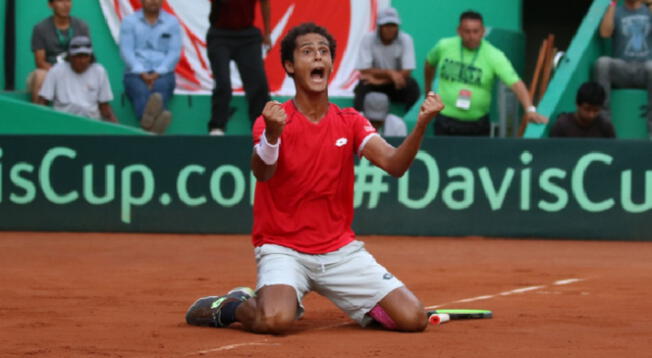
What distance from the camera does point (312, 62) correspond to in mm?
6965

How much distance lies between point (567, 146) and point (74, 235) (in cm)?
488

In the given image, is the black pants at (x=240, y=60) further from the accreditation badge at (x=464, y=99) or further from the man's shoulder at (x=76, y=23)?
the man's shoulder at (x=76, y=23)

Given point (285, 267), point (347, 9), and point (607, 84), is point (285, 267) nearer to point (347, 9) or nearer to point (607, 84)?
point (607, 84)

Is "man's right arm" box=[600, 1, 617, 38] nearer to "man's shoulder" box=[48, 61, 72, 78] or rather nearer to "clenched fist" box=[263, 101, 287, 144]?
"man's shoulder" box=[48, 61, 72, 78]

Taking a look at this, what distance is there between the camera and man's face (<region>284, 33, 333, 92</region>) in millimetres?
6965

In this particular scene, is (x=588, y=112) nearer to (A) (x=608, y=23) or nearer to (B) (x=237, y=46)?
(A) (x=608, y=23)

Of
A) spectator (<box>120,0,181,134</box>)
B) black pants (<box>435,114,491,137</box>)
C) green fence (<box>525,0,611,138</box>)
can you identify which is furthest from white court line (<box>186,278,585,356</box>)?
spectator (<box>120,0,181,134</box>)

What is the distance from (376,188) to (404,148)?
6267 mm

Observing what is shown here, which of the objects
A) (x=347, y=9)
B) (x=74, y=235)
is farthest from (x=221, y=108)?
(x=347, y=9)

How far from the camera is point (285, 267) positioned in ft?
22.8

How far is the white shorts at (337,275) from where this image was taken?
23.0ft

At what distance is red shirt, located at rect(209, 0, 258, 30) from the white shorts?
6873 millimetres

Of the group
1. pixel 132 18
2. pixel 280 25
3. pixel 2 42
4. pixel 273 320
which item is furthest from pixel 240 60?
pixel 273 320

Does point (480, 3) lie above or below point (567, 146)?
above
